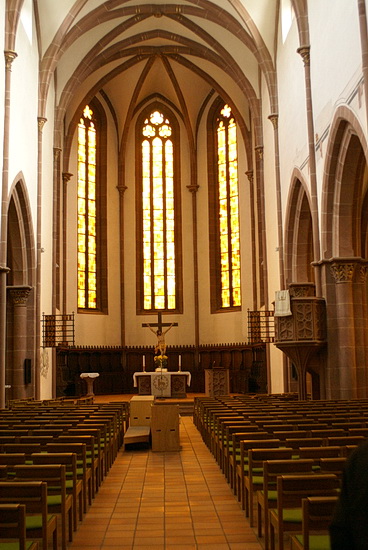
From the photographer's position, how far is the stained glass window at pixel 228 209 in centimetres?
3112

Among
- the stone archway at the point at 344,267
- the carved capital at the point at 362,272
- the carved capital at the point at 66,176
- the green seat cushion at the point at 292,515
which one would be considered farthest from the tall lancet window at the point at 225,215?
the green seat cushion at the point at 292,515

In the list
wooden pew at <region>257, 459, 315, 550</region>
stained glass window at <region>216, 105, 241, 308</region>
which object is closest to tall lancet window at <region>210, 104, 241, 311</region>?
stained glass window at <region>216, 105, 241, 308</region>

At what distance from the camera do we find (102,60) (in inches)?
1082

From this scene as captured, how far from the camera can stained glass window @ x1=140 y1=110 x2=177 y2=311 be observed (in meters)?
32.6

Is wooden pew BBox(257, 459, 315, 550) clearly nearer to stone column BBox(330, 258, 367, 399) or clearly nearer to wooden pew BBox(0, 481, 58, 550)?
wooden pew BBox(0, 481, 58, 550)

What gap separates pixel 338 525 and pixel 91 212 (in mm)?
30317

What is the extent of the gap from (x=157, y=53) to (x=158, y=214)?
763 centimetres

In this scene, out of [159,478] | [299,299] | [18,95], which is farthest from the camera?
[18,95]

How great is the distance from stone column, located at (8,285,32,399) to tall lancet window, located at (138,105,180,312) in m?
11.5

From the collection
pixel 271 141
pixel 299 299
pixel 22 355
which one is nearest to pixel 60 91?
pixel 271 141

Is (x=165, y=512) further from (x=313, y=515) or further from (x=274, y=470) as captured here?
(x=313, y=515)

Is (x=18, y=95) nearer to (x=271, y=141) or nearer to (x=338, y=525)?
(x=271, y=141)

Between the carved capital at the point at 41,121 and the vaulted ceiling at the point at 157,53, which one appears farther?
the vaulted ceiling at the point at 157,53

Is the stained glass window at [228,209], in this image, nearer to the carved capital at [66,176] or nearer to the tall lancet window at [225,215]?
the tall lancet window at [225,215]
